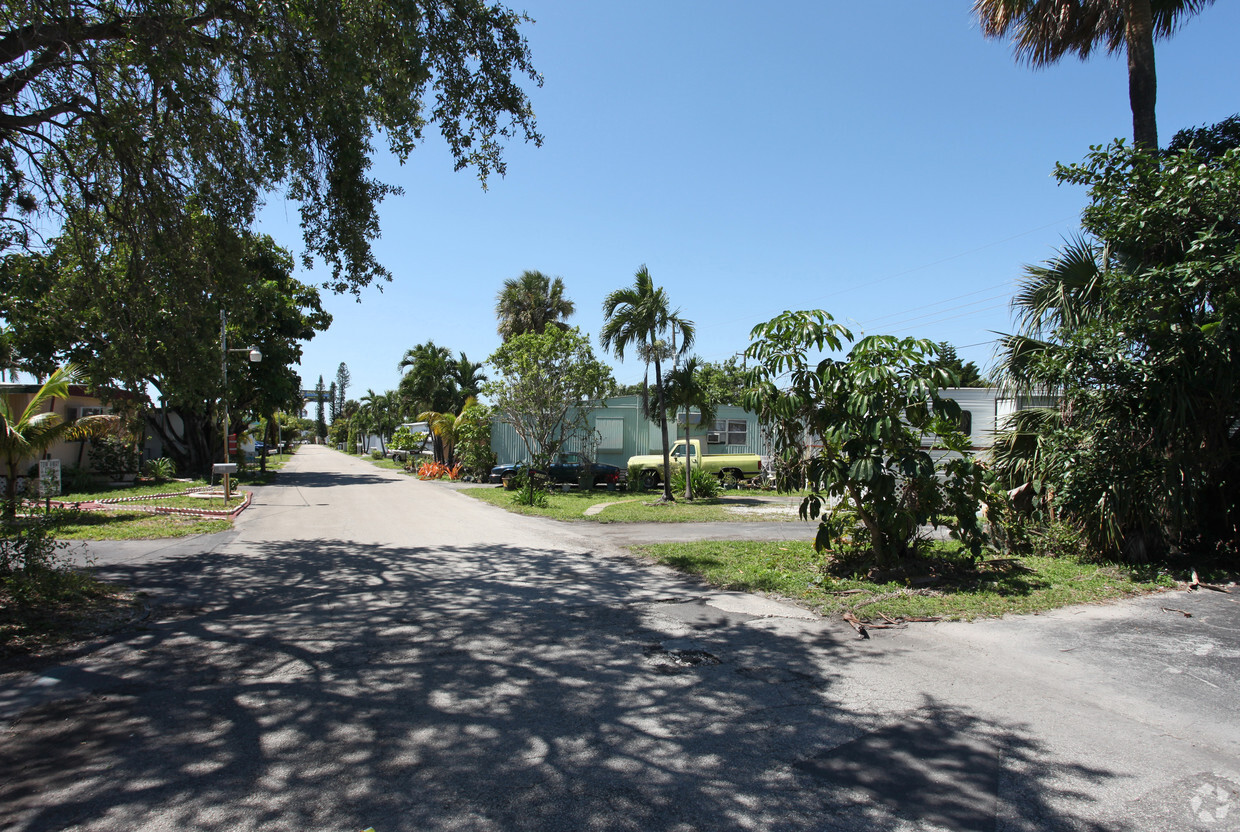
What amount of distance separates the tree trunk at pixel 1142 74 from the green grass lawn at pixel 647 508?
30.6 ft

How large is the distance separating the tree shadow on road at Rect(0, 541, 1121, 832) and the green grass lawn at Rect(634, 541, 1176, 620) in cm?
121

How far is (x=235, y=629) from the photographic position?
652 cm

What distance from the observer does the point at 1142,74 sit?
424 inches

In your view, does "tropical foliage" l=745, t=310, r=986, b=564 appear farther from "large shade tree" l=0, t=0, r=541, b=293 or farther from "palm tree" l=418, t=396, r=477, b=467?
"palm tree" l=418, t=396, r=477, b=467

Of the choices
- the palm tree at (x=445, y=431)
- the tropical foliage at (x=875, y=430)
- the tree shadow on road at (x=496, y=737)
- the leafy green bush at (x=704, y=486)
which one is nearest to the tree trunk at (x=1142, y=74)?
the tropical foliage at (x=875, y=430)

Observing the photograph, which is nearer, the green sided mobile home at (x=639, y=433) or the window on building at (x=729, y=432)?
the green sided mobile home at (x=639, y=433)

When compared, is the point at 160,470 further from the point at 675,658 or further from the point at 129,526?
the point at 675,658

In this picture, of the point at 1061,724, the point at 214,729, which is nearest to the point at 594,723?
the point at 214,729

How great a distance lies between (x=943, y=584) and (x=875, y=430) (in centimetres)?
206

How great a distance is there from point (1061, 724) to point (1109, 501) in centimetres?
527

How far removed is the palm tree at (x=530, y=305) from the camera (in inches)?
1307

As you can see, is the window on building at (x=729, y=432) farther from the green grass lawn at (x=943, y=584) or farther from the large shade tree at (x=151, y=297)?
the large shade tree at (x=151, y=297)

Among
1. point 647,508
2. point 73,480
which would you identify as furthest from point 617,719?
point 73,480

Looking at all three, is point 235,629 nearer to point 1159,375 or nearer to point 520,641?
point 520,641
